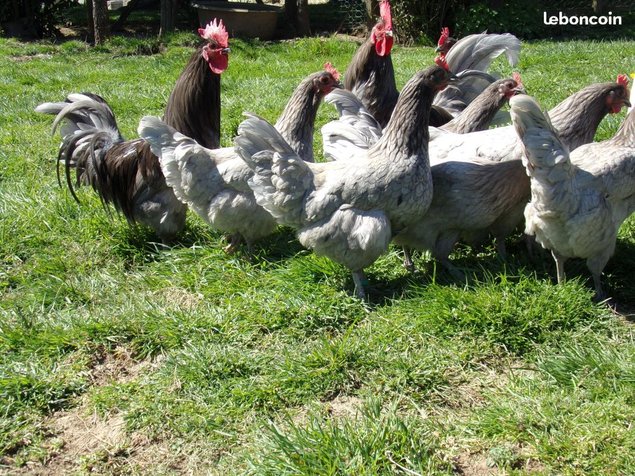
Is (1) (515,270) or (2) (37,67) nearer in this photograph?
(1) (515,270)

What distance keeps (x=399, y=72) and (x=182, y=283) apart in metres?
6.50

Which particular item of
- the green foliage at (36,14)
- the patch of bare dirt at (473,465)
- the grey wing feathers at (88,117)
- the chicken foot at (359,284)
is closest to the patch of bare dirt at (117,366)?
the chicken foot at (359,284)

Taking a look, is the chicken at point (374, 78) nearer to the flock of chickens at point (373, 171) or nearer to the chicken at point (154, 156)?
the flock of chickens at point (373, 171)

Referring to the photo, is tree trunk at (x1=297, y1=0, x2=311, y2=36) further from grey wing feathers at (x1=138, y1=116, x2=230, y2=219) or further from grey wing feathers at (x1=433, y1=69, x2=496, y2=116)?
grey wing feathers at (x1=138, y1=116, x2=230, y2=219)

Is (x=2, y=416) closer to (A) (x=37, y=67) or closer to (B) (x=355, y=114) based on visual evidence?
(B) (x=355, y=114)

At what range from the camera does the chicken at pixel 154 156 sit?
481cm

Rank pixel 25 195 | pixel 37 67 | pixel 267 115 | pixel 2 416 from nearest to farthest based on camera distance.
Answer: pixel 2 416
pixel 25 195
pixel 267 115
pixel 37 67

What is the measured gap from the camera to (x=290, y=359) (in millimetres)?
3457

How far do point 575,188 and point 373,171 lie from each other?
1.17 m

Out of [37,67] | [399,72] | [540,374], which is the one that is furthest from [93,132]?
[37,67]

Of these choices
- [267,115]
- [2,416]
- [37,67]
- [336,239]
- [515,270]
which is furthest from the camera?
[37,67]

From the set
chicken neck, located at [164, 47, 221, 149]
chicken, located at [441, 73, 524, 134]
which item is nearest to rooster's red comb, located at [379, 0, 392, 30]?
chicken, located at [441, 73, 524, 134]

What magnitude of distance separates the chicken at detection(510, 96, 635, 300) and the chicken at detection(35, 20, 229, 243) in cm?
241

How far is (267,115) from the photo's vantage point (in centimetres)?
792
